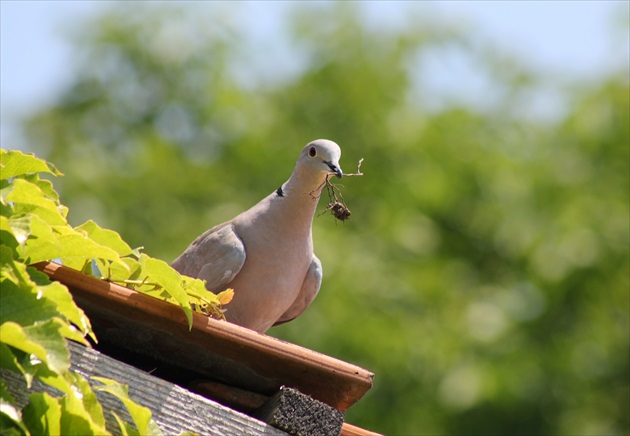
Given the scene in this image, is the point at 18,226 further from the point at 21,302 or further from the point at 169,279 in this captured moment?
the point at 169,279

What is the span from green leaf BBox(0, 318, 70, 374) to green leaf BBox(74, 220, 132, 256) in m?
0.57

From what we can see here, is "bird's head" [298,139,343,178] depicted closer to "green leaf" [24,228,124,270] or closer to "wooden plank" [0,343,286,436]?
"wooden plank" [0,343,286,436]

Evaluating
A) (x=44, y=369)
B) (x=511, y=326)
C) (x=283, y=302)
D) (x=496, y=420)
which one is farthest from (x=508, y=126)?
(x=44, y=369)

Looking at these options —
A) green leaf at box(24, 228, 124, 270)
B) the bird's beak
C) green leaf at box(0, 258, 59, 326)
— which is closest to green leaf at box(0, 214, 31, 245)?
green leaf at box(0, 258, 59, 326)

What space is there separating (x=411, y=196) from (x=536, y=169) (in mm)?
2246

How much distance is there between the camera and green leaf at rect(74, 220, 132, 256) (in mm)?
3025

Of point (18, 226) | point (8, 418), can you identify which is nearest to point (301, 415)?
point (8, 418)

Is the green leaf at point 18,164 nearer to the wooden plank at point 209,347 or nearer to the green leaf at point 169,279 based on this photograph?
the wooden plank at point 209,347

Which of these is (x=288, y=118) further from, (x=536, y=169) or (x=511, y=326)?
(x=511, y=326)

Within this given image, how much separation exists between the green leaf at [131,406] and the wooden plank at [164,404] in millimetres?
146

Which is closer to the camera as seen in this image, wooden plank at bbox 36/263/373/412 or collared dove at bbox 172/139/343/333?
wooden plank at bbox 36/263/373/412

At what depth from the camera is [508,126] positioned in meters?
21.9

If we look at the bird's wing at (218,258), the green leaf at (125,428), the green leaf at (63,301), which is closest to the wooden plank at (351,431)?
the green leaf at (125,428)

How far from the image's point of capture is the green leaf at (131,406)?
8.78 feet
